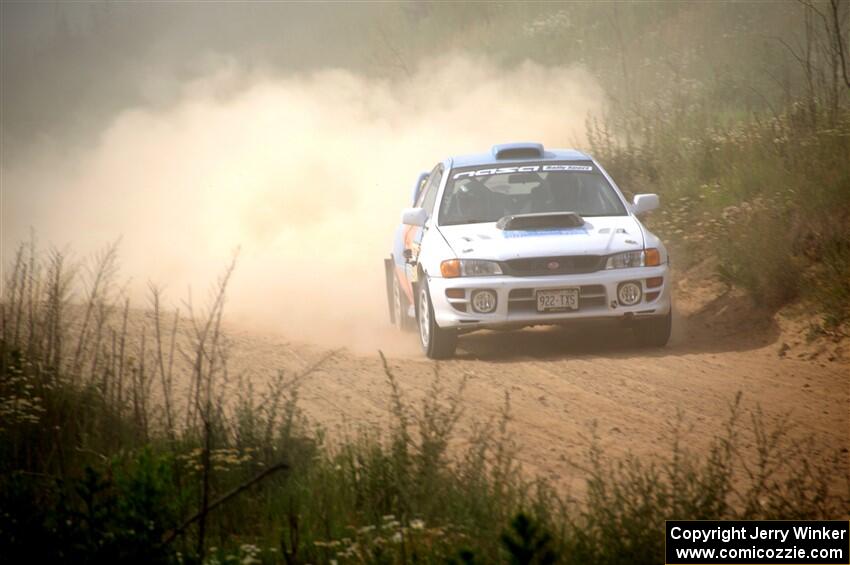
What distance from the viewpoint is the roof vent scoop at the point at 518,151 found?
12.1 meters

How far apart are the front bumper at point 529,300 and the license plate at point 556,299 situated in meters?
0.03

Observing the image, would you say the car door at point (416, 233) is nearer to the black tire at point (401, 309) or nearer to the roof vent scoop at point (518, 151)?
the black tire at point (401, 309)

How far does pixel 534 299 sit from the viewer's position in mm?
10523

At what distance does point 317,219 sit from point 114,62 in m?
23.2

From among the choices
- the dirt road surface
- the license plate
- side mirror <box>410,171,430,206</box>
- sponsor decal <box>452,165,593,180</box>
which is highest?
side mirror <box>410,171,430,206</box>

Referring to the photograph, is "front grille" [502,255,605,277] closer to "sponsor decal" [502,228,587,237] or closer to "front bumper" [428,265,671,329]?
"front bumper" [428,265,671,329]

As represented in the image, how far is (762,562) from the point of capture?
5.28 metres

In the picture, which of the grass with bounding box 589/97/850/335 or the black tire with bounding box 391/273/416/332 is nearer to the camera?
the grass with bounding box 589/97/850/335

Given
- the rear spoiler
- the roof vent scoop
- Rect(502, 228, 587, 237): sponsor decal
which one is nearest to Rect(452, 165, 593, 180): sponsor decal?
the roof vent scoop

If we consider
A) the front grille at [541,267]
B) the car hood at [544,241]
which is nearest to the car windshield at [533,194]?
the car hood at [544,241]

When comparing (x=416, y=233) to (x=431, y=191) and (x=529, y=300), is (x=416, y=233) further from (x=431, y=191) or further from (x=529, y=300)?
(x=529, y=300)

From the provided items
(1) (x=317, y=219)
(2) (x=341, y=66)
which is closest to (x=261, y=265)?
(1) (x=317, y=219)

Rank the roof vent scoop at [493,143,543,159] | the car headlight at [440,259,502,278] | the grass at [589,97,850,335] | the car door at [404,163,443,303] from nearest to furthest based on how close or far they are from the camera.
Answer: the car headlight at [440,259,502,278], the car door at [404,163,443,303], the grass at [589,97,850,335], the roof vent scoop at [493,143,543,159]

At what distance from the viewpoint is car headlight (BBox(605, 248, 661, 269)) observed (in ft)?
34.9
